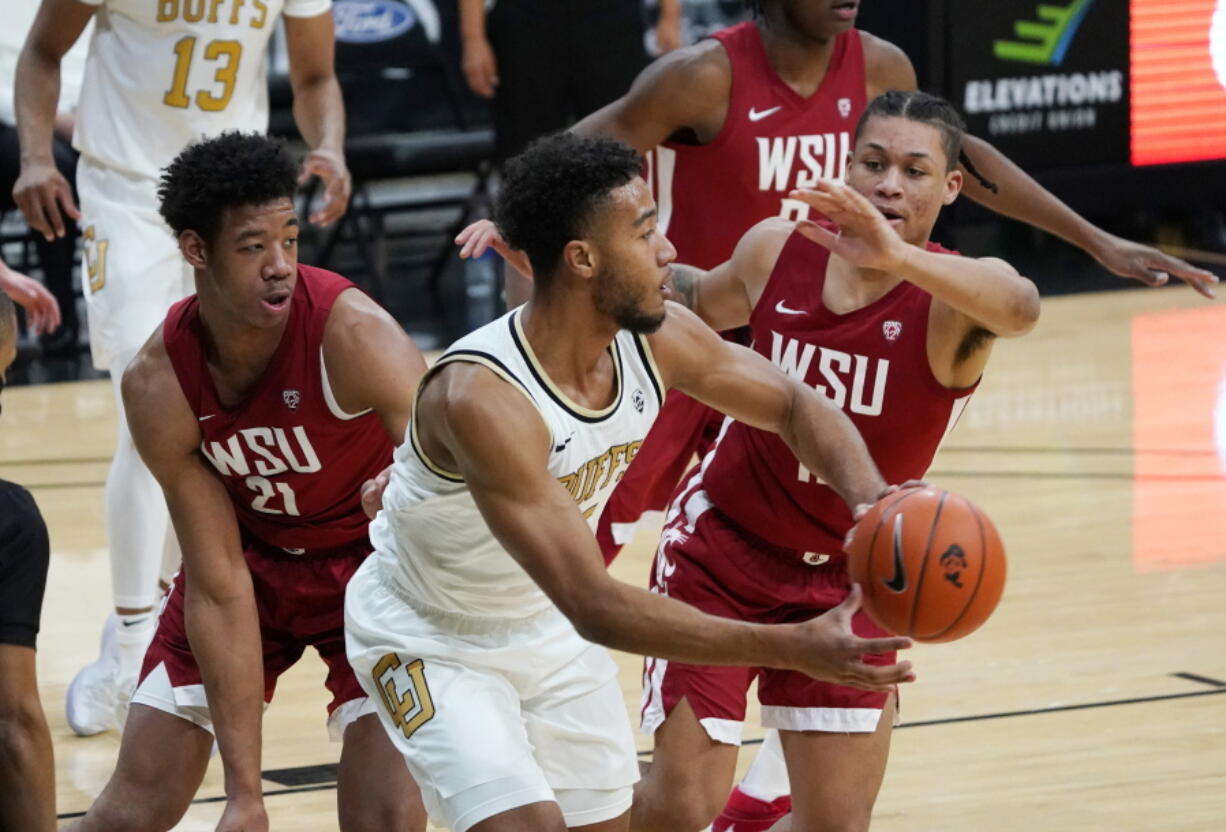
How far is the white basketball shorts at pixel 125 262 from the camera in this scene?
18.2 ft

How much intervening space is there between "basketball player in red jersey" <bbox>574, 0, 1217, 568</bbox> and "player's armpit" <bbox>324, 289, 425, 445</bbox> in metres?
1.45

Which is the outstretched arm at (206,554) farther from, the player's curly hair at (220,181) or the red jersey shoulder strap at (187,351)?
the player's curly hair at (220,181)

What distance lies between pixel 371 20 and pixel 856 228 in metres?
9.40

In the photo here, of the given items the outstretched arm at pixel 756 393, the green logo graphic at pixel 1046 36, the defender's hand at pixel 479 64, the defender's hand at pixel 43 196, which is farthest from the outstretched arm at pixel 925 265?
the green logo graphic at pixel 1046 36

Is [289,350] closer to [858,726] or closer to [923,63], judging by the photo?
[858,726]

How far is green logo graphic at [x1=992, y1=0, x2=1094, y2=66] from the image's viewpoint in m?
12.4

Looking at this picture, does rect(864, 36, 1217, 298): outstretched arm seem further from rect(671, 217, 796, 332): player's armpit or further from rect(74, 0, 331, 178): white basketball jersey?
rect(74, 0, 331, 178): white basketball jersey

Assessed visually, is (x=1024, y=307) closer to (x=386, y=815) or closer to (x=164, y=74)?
(x=386, y=815)

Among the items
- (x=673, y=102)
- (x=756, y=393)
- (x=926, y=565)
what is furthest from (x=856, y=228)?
(x=673, y=102)

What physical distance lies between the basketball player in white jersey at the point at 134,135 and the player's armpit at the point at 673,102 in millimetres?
777

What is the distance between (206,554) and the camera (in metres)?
3.99

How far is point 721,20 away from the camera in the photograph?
14289mm

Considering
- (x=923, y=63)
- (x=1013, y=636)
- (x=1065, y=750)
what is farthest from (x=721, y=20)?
(x=1065, y=750)

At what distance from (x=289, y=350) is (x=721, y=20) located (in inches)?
420
